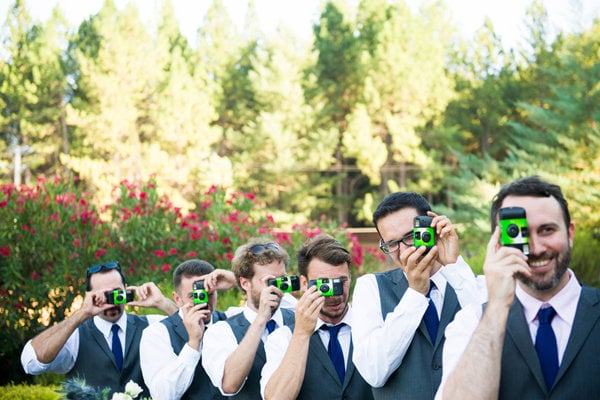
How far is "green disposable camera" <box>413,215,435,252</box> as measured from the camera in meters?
3.09

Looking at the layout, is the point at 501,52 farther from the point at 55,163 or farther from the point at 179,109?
the point at 55,163

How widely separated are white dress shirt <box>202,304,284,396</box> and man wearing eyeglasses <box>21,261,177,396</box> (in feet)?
3.22

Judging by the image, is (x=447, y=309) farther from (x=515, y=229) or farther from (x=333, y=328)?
(x=515, y=229)

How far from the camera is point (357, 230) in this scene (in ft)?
111

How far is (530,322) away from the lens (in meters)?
2.43

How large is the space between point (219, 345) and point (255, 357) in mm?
210

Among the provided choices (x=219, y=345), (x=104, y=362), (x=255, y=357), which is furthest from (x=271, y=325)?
(x=104, y=362)

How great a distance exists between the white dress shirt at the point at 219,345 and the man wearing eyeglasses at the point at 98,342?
0.98m

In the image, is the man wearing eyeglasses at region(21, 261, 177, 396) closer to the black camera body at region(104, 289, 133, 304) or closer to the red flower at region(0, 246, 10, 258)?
the black camera body at region(104, 289, 133, 304)

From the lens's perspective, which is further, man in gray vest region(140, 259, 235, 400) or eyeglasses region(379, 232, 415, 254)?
man in gray vest region(140, 259, 235, 400)

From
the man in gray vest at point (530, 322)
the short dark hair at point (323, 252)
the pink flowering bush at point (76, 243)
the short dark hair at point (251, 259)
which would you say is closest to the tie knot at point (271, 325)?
the short dark hair at point (251, 259)

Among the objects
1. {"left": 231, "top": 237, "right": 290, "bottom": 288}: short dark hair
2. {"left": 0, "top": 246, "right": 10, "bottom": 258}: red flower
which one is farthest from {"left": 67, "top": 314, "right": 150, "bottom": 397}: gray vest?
{"left": 0, "top": 246, "right": 10, "bottom": 258}: red flower

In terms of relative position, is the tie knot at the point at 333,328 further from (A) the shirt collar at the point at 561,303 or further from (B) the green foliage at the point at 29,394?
(B) the green foliage at the point at 29,394

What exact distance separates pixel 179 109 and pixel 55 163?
670 centimetres
